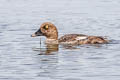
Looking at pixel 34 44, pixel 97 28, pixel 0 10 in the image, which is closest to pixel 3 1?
pixel 0 10

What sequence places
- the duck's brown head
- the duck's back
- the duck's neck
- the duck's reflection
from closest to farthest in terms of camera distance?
the duck's reflection < the duck's back < the duck's neck < the duck's brown head

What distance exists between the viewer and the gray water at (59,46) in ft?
48.9

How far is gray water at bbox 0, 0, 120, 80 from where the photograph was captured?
1490 cm

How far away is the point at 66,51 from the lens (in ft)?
62.0

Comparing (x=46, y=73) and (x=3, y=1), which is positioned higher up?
(x=3, y=1)

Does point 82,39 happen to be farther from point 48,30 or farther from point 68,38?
point 48,30

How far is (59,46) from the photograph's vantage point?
20750mm

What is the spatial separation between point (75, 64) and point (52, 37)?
20.6 ft

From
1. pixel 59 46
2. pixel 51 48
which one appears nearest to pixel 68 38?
pixel 59 46

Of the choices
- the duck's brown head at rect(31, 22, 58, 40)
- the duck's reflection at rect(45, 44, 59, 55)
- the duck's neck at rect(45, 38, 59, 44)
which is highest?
the duck's brown head at rect(31, 22, 58, 40)

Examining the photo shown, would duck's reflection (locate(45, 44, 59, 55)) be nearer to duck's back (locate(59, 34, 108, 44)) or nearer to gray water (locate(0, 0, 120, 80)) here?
gray water (locate(0, 0, 120, 80))

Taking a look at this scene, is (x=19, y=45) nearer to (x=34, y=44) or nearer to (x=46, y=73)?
(x=34, y=44)

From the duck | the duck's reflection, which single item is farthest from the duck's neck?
the duck's reflection

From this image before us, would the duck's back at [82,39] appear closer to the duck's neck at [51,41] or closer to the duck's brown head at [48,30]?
the duck's neck at [51,41]
